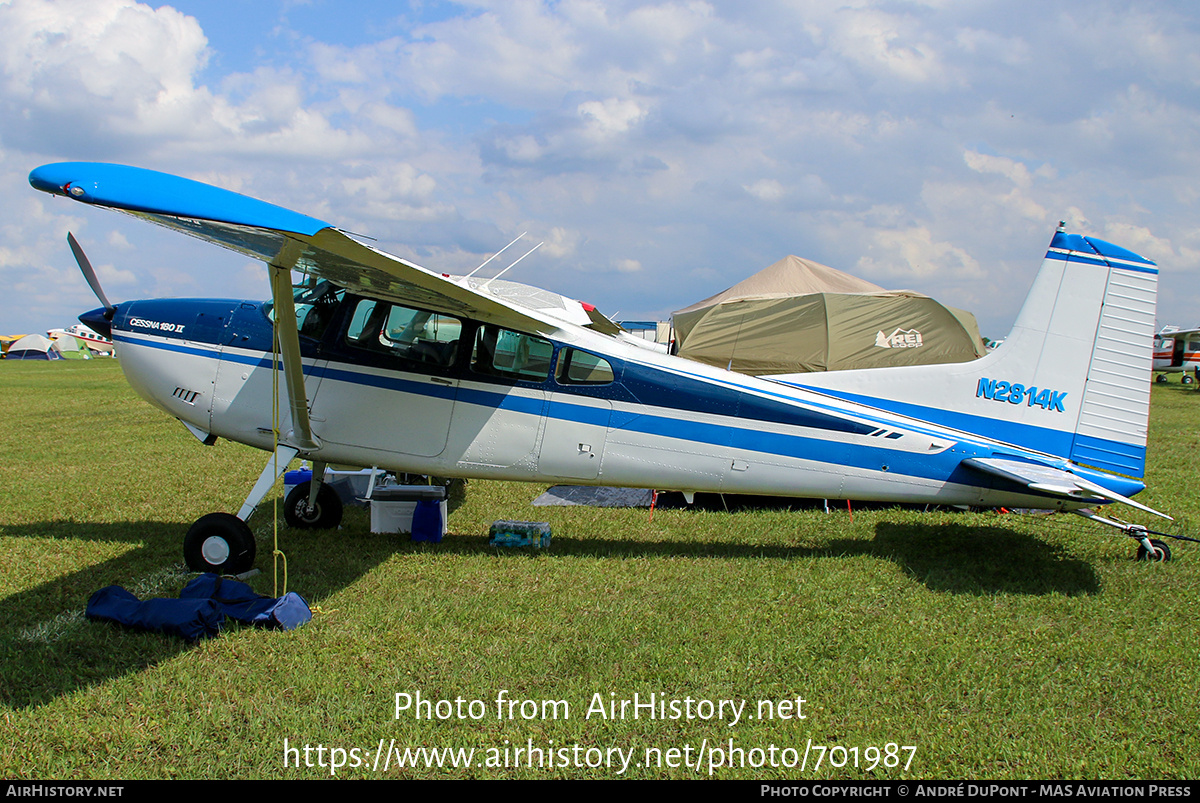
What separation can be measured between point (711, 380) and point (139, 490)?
674 centimetres

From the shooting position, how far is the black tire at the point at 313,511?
22.6 feet

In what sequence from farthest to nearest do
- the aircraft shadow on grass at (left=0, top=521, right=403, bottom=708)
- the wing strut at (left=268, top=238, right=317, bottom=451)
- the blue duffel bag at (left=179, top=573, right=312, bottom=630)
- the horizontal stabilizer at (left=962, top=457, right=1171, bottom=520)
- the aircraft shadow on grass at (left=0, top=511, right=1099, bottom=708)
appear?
the horizontal stabilizer at (left=962, top=457, right=1171, bottom=520) < the wing strut at (left=268, top=238, right=317, bottom=451) < the blue duffel bag at (left=179, top=573, right=312, bottom=630) < the aircraft shadow on grass at (left=0, top=511, right=1099, bottom=708) < the aircraft shadow on grass at (left=0, top=521, right=403, bottom=708)

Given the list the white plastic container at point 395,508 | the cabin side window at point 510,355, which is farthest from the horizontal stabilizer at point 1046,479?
the white plastic container at point 395,508

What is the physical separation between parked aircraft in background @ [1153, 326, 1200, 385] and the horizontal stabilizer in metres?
35.6

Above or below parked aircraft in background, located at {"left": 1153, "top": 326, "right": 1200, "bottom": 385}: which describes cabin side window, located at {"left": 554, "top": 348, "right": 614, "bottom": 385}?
below

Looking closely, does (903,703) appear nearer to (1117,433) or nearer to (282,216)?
(1117,433)

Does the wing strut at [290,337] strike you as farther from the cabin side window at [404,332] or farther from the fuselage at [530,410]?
the cabin side window at [404,332]

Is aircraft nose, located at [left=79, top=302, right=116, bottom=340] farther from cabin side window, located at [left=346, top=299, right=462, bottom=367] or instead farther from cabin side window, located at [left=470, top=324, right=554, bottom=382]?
cabin side window, located at [left=470, top=324, right=554, bottom=382]

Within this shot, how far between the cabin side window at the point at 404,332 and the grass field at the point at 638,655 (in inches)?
65.8

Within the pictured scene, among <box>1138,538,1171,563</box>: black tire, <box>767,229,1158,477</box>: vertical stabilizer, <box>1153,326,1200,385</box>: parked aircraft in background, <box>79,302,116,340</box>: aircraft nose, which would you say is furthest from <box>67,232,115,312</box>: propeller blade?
<box>1153,326,1200,385</box>: parked aircraft in background

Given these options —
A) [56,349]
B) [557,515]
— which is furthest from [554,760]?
[56,349]

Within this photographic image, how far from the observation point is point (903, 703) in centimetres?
362

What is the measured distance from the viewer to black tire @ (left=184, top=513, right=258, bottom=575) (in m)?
5.32

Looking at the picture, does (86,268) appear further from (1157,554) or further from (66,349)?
(66,349)
